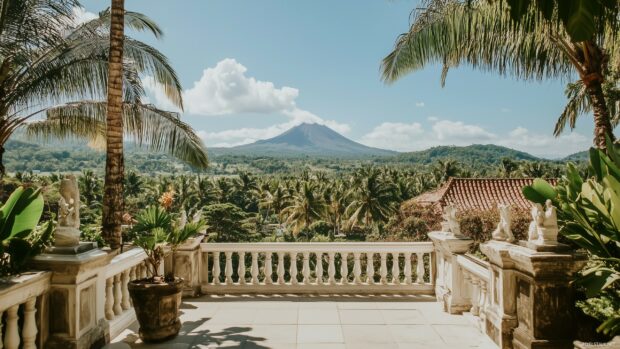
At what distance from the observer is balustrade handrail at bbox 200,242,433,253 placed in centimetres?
734

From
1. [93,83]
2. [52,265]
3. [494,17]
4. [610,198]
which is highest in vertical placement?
[494,17]

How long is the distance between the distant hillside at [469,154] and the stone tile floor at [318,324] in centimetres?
12951

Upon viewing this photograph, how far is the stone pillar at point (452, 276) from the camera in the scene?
20.2ft

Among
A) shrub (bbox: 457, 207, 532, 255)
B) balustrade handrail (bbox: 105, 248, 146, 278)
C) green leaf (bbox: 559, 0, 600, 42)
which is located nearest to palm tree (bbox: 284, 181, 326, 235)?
shrub (bbox: 457, 207, 532, 255)

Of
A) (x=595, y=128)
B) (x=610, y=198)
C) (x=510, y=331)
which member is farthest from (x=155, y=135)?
(x=595, y=128)

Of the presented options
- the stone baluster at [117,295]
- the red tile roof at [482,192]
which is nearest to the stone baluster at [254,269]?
the stone baluster at [117,295]

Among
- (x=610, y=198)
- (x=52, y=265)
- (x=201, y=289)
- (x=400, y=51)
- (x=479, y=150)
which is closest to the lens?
(x=610, y=198)

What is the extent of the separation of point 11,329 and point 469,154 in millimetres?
148242

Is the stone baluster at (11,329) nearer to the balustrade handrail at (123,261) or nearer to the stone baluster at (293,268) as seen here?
the balustrade handrail at (123,261)

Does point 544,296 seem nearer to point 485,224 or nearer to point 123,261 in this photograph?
point 123,261

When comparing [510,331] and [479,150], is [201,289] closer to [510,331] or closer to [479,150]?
[510,331]

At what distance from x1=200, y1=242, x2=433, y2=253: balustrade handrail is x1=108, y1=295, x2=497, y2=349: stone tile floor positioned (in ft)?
2.56

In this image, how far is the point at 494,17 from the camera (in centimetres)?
649

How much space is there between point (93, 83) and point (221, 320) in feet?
17.6
